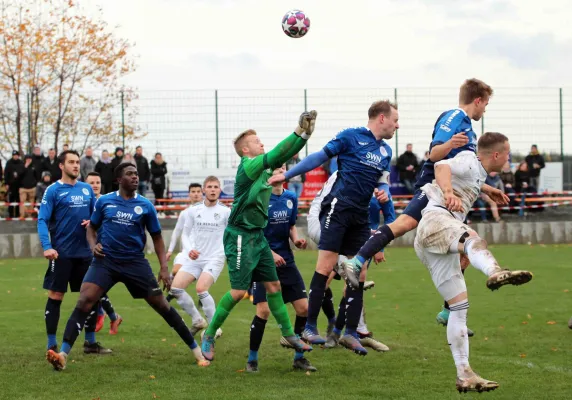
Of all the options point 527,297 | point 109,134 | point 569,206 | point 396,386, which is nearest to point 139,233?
point 396,386

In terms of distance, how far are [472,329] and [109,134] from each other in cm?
2194

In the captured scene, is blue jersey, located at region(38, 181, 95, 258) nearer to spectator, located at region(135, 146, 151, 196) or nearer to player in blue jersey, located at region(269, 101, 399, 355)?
player in blue jersey, located at region(269, 101, 399, 355)

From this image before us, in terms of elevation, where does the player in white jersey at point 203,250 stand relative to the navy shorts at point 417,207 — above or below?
below

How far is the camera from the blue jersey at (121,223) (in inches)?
362

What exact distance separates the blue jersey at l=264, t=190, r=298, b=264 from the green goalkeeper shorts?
962 millimetres

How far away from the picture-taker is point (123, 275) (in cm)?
914

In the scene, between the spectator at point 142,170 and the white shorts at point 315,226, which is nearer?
the white shorts at point 315,226

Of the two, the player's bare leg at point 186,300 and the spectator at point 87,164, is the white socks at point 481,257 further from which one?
the spectator at point 87,164

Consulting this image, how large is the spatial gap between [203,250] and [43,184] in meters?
13.9

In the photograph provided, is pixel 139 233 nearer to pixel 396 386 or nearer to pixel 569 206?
pixel 396 386

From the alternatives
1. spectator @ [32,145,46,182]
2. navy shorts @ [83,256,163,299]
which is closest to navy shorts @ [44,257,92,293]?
navy shorts @ [83,256,163,299]

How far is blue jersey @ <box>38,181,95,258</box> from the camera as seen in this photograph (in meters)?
10.0

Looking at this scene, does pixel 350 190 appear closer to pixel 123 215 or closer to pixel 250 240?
pixel 250 240

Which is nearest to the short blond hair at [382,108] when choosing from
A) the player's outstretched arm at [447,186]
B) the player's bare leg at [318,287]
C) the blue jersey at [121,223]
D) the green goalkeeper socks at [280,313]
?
the player's bare leg at [318,287]
